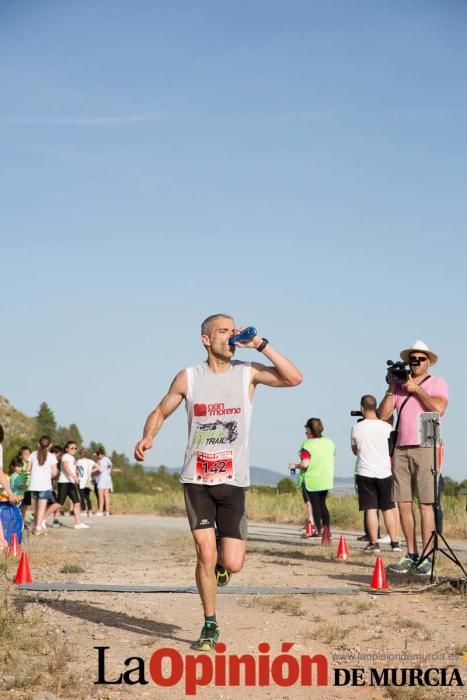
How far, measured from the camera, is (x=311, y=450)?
17.8 m

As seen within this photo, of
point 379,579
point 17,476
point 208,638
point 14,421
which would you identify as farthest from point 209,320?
point 14,421

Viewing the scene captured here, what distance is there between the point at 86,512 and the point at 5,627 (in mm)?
23414

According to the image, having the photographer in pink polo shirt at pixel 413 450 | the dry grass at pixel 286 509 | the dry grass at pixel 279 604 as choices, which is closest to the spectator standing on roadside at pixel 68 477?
the dry grass at pixel 286 509

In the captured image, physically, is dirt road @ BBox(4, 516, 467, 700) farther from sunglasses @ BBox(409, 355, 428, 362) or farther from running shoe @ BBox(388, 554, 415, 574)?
sunglasses @ BBox(409, 355, 428, 362)

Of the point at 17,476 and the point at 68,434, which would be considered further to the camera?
the point at 68,434

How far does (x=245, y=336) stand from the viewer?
324 inches

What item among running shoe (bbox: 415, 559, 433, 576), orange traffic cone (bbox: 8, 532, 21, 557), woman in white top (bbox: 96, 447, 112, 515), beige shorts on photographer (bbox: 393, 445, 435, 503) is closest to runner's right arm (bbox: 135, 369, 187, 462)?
beige shorts on photographer (bbox: 393, 445, 435, 503)

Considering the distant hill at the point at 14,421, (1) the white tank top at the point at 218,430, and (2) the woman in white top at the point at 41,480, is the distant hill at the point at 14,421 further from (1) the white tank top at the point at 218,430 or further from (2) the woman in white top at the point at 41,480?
(1) the white tank top at the point at 218,430

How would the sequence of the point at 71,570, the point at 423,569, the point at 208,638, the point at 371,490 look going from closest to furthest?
1. the point at 208,638
2. the point at 423,569
3. the point at 71,570
4. the point at 371,490

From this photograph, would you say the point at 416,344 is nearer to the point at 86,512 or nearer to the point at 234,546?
the point at 234,546

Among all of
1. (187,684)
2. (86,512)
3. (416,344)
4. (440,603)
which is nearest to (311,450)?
(416,344)

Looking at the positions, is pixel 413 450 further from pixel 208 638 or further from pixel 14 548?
pixel 14 548

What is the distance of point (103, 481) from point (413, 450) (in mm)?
19145

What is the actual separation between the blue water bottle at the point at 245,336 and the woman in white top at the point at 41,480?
41.1ft
